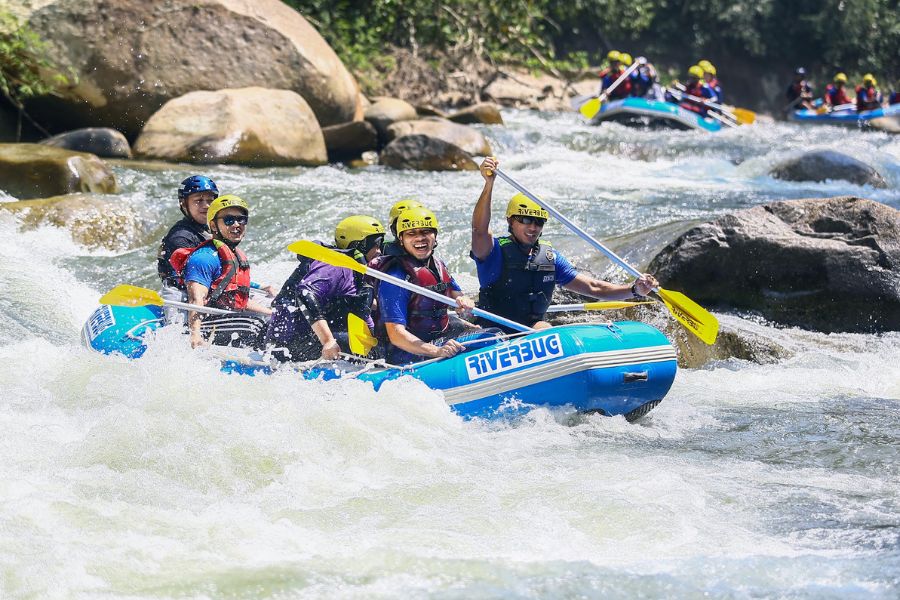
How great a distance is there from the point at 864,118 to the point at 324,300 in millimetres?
19434

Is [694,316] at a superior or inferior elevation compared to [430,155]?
inferior

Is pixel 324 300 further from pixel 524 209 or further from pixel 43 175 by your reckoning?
pixel 43 175

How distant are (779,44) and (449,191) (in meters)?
20.6

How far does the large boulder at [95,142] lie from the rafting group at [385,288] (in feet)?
21.1

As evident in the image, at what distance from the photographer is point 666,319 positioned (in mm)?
7656

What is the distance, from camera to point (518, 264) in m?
6.03

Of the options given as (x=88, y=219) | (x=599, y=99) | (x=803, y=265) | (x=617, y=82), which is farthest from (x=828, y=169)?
(x=88, y=219)

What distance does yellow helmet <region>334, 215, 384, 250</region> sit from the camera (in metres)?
6.11

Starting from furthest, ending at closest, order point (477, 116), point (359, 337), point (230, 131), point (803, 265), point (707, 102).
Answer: point (707, 102)
point (477, 116)
point (230, 131)
point (803, 265)
point (359, 337)

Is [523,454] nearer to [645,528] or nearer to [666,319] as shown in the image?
[645,528]

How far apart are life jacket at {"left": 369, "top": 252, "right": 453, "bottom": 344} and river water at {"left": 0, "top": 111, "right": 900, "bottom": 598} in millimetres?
437

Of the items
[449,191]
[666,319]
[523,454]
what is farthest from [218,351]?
[449,191]

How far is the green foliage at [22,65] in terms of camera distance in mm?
12508

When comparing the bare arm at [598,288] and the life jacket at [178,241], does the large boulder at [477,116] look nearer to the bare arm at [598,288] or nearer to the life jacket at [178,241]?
the life jacket at [178,241]
